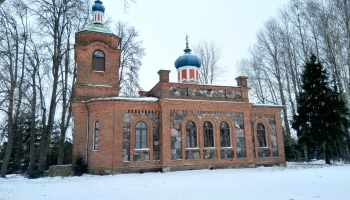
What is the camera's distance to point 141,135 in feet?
47.5

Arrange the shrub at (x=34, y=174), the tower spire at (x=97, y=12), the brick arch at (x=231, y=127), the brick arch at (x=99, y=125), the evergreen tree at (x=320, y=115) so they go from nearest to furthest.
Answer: the brick arch at (x=99, y=125) < the shrub at (x=34, y=174) < the brick arch at (x=231, y=127) < the evergreen tree at (x=320, y=115) < the tower spire at (x=97, y=12)

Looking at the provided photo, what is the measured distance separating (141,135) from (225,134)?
5030 millimetres

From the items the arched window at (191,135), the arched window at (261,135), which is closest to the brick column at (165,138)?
the arched window at (191,135)

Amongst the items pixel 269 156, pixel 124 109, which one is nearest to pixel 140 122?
pixel 124 109

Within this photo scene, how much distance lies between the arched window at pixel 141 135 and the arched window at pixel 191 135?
235 cm

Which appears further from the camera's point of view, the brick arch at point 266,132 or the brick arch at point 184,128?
the brick arch at point 266,132

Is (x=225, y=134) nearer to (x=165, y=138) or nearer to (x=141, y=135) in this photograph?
(x=165, y=138)

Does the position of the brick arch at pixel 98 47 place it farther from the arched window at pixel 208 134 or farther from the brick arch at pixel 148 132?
the arched window at pixel 208 134

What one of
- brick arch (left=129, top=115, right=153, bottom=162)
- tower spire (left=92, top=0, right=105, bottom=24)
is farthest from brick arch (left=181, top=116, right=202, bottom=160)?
tower spire (left=92, top=0, right=105, bottom=24)

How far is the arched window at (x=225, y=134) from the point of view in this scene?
15.7 meters

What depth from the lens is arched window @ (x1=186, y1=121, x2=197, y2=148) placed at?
591 inches

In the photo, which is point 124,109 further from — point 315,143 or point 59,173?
point 315,143

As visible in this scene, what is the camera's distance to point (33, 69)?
17469 mm

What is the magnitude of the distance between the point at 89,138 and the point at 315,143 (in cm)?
1433
